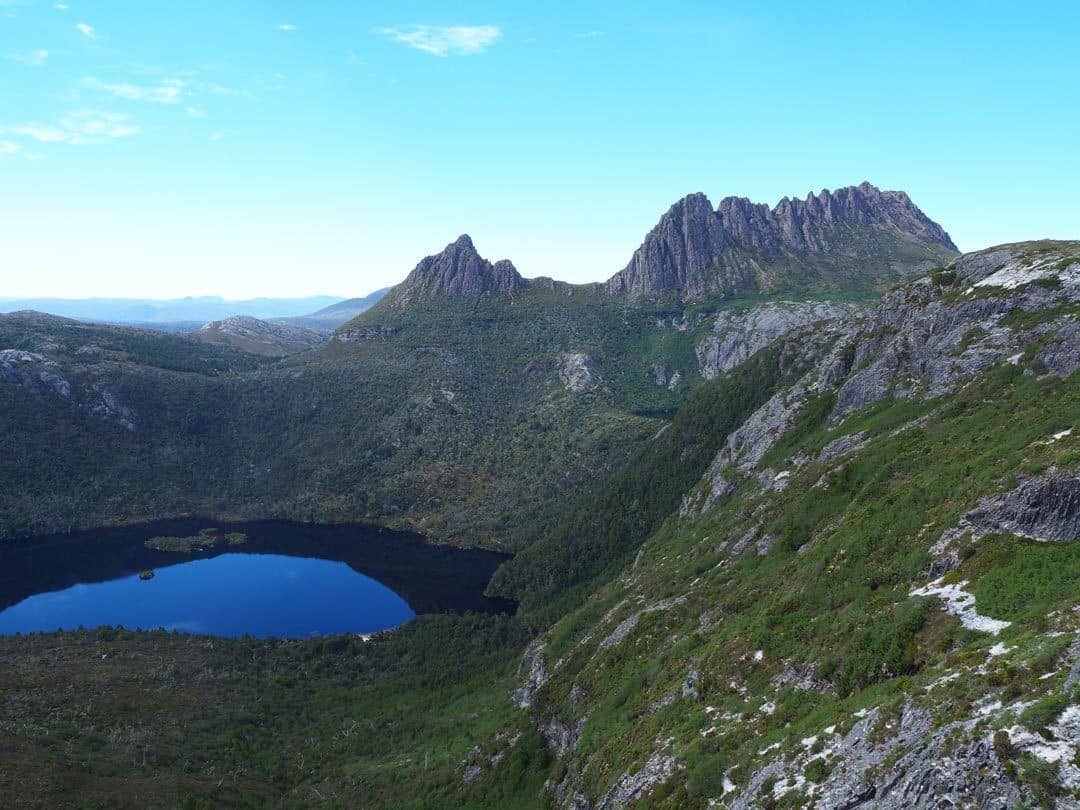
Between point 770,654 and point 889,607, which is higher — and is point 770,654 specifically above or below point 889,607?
below

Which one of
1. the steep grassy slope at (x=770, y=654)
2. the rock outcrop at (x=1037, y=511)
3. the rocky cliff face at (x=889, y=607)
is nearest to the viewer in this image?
the rocky cliff face at (x=889, y=607)

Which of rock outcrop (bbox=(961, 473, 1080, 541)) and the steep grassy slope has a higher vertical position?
rock outcrop (bbox=(961, 473, 1080, 541))

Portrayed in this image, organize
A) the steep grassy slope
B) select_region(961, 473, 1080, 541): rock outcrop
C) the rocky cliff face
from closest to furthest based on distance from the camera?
the rocky cliff face
the steep grassy slope
select_region(961, 473, 1080, 541): rock outcrop

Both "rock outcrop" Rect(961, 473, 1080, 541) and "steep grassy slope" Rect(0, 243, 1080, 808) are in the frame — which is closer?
"steep grassy slope" Rect(0, 243, 1080, 808)

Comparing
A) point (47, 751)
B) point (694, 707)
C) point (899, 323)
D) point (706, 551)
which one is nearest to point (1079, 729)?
point (694, 707)

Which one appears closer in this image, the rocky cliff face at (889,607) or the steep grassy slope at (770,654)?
the rocky cliff face at (889,607)

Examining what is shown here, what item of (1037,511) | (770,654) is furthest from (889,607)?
(1037,511)

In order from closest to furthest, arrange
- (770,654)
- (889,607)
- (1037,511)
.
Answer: (1037,511)
(889,607)
(770,654)

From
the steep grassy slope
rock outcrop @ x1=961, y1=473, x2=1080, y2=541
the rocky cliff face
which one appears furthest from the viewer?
rock outcrop @ x1=961, y1=473, x2=1080, y2=541

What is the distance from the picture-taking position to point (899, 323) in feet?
337

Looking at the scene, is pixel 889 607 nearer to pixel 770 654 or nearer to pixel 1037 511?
pixel 770 654

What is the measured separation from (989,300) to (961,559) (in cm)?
6189

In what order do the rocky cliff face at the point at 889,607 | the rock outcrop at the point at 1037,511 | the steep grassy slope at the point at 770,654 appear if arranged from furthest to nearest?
the rock outcrop at the point at 1037,511 → the steep grassy slope at the point at 770,654 → the rocky cliff face at the point at 889,607

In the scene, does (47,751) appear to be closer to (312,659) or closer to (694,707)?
(312,659)
